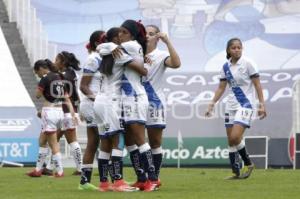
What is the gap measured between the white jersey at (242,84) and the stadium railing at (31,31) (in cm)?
1577

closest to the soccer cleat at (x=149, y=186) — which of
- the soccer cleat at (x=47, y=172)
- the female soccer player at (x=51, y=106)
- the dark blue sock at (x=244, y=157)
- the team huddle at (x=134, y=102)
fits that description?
the team huddle at (x=134, y=102)

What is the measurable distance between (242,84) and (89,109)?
303 cm

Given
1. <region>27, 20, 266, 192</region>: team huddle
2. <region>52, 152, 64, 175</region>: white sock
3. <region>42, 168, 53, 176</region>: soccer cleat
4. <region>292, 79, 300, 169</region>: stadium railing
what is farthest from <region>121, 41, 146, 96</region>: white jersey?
<region>292, 79, 300, 169</region>: stadium railing

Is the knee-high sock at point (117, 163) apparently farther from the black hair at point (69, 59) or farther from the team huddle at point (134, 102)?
the black hair at point (69, 59)

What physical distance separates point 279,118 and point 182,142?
238cm

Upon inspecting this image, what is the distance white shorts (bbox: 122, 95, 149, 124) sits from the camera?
40.4 feet

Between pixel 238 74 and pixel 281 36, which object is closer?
pixel 238 74


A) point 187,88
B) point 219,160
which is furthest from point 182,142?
point 187,88

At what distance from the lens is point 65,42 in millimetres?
34531

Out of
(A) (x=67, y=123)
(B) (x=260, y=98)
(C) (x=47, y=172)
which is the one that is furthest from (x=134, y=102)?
(C) (x=47, y=172)

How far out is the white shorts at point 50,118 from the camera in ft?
57.8

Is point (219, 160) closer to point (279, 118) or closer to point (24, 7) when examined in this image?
point (279, 118)

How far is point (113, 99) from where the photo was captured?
1239 centimetres

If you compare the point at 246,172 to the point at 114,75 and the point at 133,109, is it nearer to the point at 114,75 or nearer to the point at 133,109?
the point at 133,109
